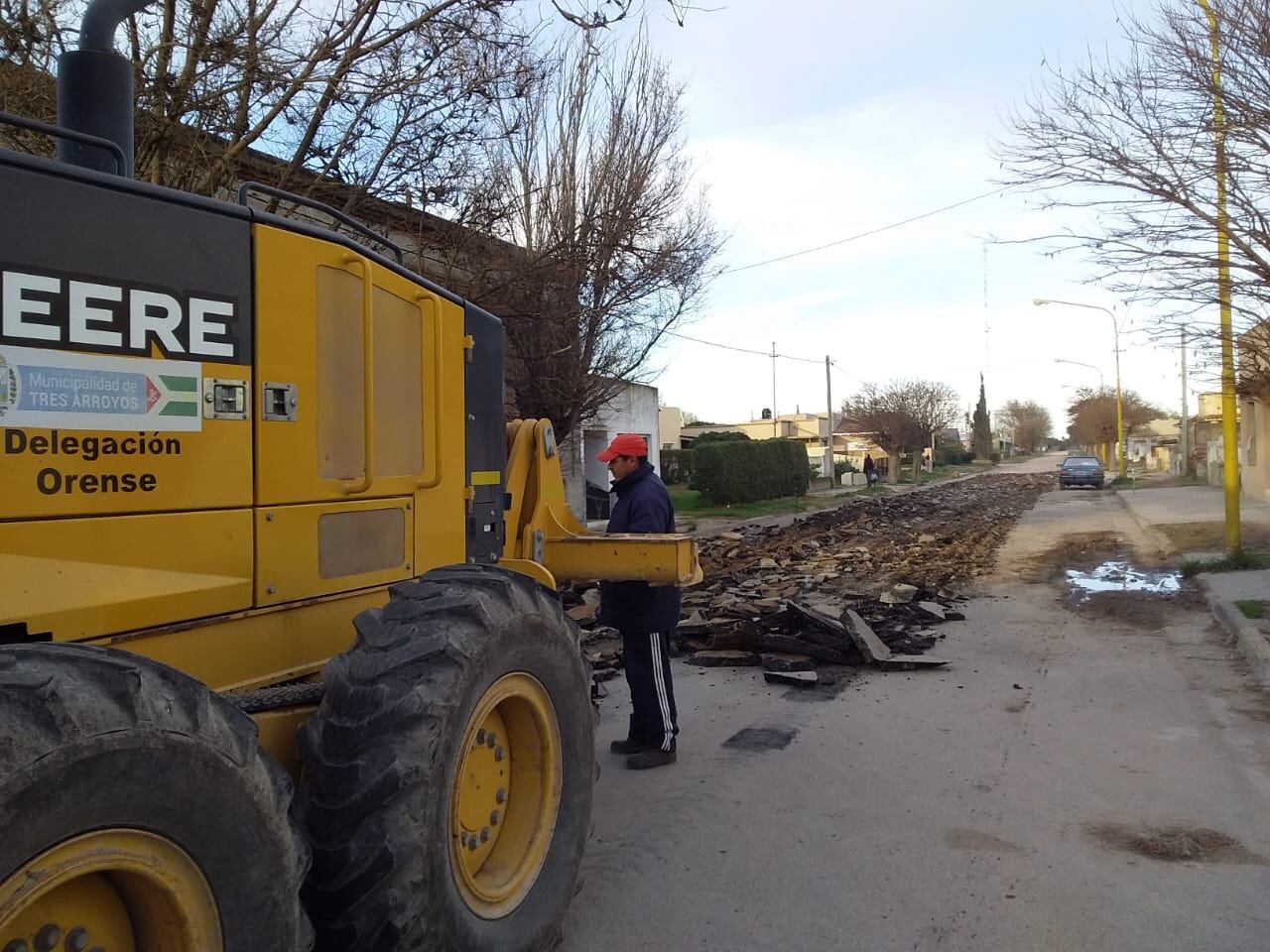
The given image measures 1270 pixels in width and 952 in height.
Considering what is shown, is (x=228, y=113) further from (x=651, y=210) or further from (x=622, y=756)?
(x=651, y=210)

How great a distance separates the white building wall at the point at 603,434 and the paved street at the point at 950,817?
15.3 meters

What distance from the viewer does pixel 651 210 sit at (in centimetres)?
1702

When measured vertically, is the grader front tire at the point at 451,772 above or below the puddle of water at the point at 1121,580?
above

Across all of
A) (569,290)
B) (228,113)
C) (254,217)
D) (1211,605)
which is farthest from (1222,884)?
(569,290)

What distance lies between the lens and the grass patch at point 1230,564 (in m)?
13.6

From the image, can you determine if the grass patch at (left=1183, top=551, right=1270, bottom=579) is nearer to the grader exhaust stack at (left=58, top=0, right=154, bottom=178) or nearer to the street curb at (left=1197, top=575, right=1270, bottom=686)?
the street curb at (left=1197, top=575, right=1270, bottom=686)

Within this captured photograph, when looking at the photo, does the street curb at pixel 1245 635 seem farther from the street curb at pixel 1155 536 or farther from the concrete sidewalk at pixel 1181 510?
the street curb at pixel 1155 536

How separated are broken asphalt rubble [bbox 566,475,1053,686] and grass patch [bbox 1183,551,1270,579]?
9.57 feet

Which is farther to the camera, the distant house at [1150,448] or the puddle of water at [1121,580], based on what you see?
the distant house at [1150,448]

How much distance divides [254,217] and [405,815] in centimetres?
189

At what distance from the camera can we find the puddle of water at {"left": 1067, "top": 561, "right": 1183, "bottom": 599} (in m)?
13.1

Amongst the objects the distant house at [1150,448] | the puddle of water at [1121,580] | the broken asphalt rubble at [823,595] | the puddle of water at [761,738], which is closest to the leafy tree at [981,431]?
the distant house at [1150,448]

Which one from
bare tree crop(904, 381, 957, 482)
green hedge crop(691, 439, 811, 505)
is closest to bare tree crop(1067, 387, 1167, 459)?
bare tree crop(904, 381, 957, 482)

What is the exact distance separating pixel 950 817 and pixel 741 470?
28168mm
